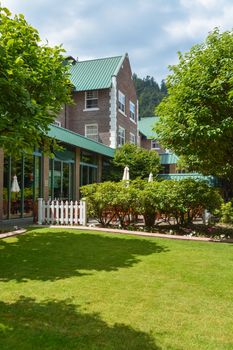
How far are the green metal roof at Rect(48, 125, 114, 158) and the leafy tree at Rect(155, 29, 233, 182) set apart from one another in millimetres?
5513

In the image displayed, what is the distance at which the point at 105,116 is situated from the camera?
96.9ft

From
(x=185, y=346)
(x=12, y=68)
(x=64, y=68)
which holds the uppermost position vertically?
(x=64, y=68)

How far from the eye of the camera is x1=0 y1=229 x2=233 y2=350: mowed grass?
4.03 m

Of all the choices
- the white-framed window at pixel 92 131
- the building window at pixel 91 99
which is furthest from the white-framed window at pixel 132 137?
the building window at pixel 91 99

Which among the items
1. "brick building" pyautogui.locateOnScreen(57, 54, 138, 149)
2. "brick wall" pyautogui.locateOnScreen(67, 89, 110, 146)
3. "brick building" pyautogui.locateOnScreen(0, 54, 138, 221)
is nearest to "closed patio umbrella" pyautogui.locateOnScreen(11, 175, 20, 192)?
"brick building" pyautogui.locateOnScreen(0, 54, 138, 221)

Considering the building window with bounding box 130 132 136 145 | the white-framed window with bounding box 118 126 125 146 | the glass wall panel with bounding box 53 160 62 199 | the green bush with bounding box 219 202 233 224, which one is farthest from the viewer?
the building window with bounding box 130 132 136 145

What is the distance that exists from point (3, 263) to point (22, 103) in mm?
3391

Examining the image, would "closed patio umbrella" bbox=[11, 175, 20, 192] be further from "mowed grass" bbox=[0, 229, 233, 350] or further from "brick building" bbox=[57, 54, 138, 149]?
"brick building" bbox=[57, 54, 138, 149]

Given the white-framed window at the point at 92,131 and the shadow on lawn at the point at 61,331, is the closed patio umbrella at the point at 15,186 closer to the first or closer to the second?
the shadow on lawn at the point at 61,331

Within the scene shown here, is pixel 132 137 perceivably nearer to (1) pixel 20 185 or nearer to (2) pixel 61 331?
(1) pixel 20 185

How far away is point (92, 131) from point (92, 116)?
1.24m

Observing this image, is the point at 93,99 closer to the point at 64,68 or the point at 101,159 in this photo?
the point at 101,159

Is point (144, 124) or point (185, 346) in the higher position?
point (144, 124)

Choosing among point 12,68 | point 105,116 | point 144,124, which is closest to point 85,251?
point 12,68
